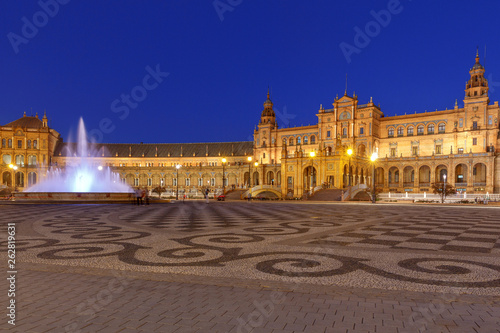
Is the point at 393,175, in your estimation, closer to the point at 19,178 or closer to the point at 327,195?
the point at 327,195

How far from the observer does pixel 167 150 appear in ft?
407

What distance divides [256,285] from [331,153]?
214 feet

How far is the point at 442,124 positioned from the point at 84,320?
9270cm

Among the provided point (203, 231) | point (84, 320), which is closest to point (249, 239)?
point (203, 231)

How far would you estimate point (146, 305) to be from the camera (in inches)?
207

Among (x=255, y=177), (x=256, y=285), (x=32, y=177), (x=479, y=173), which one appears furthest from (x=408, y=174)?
(x=32, y=177)

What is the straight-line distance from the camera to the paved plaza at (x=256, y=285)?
464cm

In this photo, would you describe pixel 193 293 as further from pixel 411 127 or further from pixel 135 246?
pixel 411 127

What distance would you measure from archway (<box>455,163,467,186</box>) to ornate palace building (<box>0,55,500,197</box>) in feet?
0.68

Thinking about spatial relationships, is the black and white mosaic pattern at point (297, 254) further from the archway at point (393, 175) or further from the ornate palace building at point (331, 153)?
the archway at point (393, 175)

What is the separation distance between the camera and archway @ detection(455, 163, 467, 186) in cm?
7529

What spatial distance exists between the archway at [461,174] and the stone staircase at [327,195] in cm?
3705

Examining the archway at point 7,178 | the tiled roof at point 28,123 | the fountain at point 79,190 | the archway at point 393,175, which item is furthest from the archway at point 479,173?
the tiled roof at point 28,123

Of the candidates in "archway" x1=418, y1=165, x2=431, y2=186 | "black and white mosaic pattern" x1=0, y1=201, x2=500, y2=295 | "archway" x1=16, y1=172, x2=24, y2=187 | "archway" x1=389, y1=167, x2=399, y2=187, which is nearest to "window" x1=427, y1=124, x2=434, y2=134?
"archway" x1=418, y1=165, x2=431, y2=186
